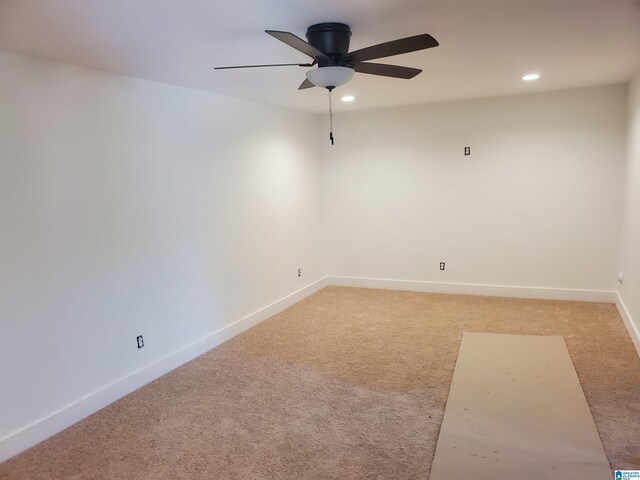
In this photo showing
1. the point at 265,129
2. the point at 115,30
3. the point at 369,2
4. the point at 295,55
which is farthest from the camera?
the point at 265,129

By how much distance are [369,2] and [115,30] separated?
50.3 inches

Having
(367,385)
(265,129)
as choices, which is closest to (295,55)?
(265,129)

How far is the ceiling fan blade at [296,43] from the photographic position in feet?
6.46

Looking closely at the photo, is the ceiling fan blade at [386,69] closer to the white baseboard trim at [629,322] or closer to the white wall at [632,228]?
the white wall at [632,228]

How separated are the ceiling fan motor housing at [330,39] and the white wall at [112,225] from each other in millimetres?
1536

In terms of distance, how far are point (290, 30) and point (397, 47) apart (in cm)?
64

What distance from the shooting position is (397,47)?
2.21 meters

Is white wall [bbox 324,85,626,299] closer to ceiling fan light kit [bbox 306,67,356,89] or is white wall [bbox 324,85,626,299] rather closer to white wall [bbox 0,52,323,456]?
white wall [bbox 0,52,323,456]

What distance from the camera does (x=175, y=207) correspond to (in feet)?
11.8

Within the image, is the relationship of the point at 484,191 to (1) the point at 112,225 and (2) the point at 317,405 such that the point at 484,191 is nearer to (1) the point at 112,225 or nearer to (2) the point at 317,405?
(2) the point at 317,405

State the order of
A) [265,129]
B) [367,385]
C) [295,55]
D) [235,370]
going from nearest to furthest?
[295,55], [367,385], [235,370], [265,129]

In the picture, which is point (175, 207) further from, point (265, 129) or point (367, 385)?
point (367, 385)

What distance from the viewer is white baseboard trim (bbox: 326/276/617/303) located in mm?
4949

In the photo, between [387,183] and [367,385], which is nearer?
[367,385]
